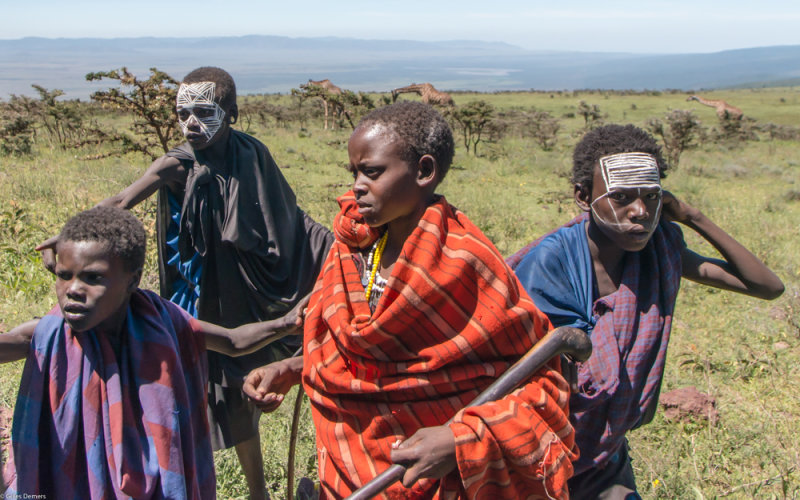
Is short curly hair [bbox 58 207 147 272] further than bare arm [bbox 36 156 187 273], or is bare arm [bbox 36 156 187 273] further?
bare arm [bbox 36 156 187 273]

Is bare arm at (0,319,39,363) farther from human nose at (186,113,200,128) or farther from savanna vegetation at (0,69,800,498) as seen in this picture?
savanna vegetation at (0,69,800,498)

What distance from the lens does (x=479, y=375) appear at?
166 cm

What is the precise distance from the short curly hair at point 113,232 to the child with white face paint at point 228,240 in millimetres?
869

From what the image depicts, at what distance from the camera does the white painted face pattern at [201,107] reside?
9.47 feet

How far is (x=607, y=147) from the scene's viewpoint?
225cm

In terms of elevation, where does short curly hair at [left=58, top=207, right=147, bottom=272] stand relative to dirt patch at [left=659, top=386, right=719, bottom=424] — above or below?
above

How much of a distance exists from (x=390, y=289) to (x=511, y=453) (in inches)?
19.6

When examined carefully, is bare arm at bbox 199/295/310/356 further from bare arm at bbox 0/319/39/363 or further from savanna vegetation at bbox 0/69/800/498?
savanna vegetation at bbox 0/69/800/498

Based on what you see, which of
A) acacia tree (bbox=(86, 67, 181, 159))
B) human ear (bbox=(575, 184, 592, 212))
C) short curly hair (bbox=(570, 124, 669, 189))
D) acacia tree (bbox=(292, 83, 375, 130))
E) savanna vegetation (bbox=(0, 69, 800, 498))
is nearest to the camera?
short curly hair (bbox=(570, 124, 669, 189))

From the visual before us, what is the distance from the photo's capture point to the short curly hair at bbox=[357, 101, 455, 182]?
1697 millimetres

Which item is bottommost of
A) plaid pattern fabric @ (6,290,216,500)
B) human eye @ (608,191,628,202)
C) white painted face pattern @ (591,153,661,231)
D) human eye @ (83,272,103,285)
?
plaid pattern fabric @ (6,290,216,500)

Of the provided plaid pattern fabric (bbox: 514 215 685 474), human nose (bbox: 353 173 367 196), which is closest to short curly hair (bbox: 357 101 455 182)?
human nose (bbox: 353 173 367 196)

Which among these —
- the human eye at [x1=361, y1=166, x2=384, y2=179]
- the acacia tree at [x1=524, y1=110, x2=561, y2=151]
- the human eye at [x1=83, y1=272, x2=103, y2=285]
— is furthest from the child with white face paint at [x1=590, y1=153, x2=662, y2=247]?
the acacia tree at [x1=524, y1=110, x2=561, y2=151]

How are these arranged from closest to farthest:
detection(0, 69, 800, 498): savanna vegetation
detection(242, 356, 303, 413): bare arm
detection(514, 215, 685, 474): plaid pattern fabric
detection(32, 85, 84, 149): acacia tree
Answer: detection(242, 356, 303, 413): bare arm, detection(514, 215, 685, 474): plaid pattern fabric, detection(0, 69, 800, 498): savanna vegetation, detection(32, 85, 84, 149): acacia tree
